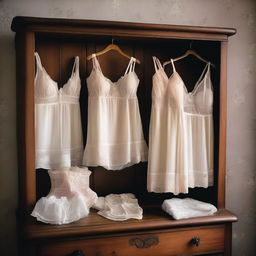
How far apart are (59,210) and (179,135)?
33.0 inches

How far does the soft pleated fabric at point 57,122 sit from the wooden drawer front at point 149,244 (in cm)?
50

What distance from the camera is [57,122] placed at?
2076mm

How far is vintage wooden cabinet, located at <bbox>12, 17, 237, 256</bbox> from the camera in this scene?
1.82 meters

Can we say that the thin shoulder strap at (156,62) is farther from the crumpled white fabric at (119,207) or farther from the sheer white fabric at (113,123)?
the crumpled white fabric at (119,207)

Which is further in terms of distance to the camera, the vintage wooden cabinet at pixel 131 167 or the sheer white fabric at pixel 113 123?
the sheer white fabric at pixel 113 123

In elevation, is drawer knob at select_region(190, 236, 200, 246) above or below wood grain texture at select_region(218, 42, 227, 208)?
below

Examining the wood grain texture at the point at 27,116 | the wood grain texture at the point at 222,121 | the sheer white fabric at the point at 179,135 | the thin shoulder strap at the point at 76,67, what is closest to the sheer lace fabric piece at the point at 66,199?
the wood grain texture at the point at 27,116

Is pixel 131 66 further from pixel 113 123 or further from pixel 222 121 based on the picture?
pixel 222 121

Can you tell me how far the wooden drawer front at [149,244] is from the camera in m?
1.80

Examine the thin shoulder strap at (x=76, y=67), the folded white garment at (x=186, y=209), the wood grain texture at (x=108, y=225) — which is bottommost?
the wood grain texture at (x=108, y=225)

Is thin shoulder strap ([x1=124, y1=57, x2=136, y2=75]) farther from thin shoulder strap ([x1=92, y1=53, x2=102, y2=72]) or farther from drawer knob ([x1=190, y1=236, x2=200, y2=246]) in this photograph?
drawer knob ([x1=190, y1=236, x2=200, y2=246])

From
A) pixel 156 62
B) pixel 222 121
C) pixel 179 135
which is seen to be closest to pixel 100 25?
pixel 156 62

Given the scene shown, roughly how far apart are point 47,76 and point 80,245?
988 mm

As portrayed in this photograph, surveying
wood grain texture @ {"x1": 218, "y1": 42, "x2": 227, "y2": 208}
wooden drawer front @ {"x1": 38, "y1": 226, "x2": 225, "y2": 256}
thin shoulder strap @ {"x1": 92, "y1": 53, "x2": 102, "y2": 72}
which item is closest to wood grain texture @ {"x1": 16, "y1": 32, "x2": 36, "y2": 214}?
wooden drawer front @ {"x1": 38, "y1": 226, "x2": 225, "y2": 256}
